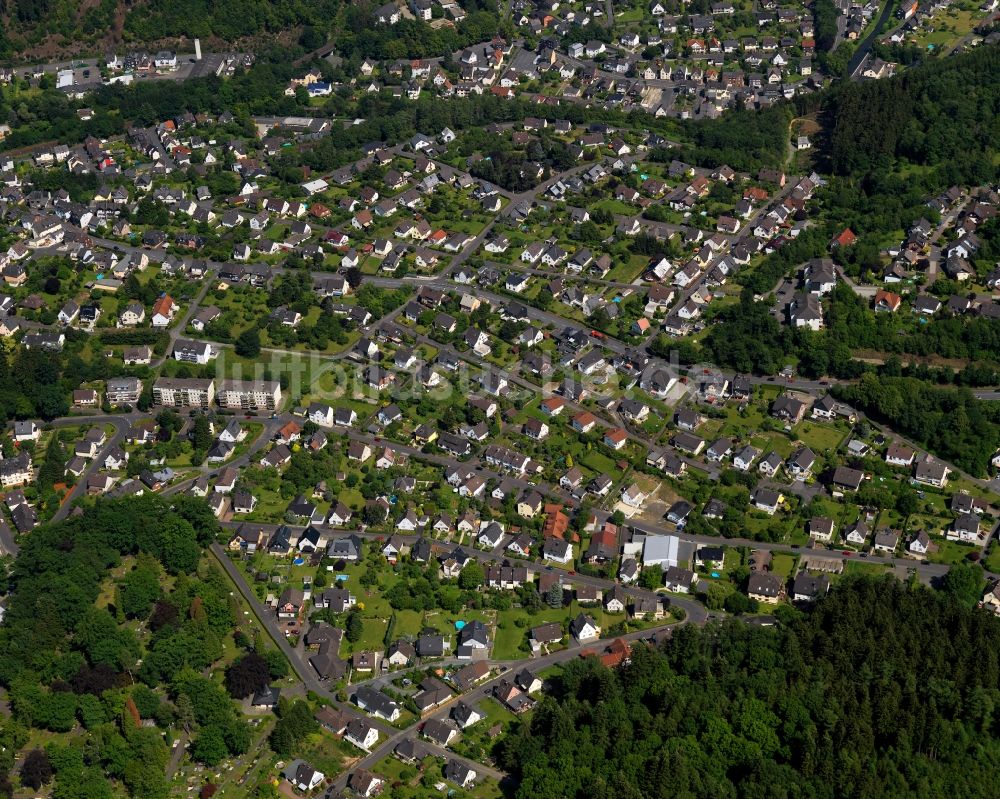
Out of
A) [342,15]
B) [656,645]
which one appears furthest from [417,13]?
[656,645]

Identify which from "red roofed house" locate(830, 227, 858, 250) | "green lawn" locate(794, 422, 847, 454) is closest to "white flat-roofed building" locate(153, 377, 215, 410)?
"green lawn" locate(794, 422, 847, 454)

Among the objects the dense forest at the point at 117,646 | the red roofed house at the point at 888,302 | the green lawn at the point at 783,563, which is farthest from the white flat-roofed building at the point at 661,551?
the red roofed house at the point at 888,302

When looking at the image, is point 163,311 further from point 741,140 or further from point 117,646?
point 741,140

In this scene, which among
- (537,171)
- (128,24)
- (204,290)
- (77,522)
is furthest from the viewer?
(128,24)

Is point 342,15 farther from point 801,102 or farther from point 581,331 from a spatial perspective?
point 581,331

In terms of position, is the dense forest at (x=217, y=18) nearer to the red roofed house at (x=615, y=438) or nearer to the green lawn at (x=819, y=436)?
the red roofed house at (x=615, y=438)
